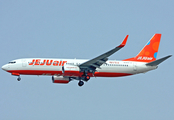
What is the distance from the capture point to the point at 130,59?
6394cm

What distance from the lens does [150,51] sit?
217 feet

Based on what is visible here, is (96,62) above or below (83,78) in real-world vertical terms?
above

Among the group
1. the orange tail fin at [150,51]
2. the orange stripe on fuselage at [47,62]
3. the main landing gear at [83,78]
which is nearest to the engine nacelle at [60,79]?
the main landing gear at [83,78]

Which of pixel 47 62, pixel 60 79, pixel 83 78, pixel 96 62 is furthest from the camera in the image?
pixel 60 79

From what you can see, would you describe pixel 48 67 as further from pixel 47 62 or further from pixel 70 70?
pixel 70 70

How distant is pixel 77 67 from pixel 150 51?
52.7 ft

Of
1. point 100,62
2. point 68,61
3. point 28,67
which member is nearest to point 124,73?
point 100,62

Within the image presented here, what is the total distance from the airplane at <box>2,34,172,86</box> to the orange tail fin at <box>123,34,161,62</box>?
5.44 feet

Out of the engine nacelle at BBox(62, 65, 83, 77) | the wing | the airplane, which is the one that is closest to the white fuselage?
the airplane

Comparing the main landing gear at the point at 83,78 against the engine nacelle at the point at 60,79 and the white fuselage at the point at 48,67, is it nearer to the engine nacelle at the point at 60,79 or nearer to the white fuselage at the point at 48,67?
the white fuselage at the point at 48,67

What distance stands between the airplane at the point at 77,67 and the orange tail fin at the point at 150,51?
1657mm

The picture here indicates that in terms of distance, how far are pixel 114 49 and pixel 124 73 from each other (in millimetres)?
A: 12290

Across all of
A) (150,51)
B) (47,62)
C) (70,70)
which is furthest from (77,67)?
(150,51)

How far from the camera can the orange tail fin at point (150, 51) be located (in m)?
64.8
